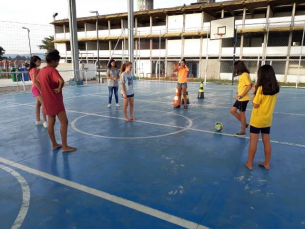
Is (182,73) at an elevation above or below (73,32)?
below

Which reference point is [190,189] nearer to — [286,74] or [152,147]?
[152,147]

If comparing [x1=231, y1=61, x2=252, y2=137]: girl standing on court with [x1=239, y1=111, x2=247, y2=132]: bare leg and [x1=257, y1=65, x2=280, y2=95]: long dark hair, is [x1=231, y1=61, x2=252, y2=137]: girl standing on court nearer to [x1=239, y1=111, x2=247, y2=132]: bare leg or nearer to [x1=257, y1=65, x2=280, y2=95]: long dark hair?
[x1=239, y1=111, x2=247, y2=132]: bare leg

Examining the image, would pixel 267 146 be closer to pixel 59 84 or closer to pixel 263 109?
pixel 263 109

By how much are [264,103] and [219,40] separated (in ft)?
78.3

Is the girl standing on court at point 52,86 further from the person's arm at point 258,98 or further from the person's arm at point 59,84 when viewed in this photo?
the person's arm at point 258,98

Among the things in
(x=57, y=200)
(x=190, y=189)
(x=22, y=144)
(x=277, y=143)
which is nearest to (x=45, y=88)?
(x=22, y=144)

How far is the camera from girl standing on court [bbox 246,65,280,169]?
10.9ft

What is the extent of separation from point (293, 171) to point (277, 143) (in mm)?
1398

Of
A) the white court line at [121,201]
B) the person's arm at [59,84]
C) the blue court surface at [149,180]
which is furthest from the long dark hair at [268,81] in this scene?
the person's arm at [59,84]

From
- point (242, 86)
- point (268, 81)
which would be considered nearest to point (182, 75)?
point (242, 86)

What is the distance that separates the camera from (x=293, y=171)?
3623 mm

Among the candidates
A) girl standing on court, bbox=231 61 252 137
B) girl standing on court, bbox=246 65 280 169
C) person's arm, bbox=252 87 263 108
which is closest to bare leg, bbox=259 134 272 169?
girl standing on court, bbox=246 65 280 169

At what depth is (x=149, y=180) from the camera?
334cm

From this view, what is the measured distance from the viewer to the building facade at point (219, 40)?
2280 cm
